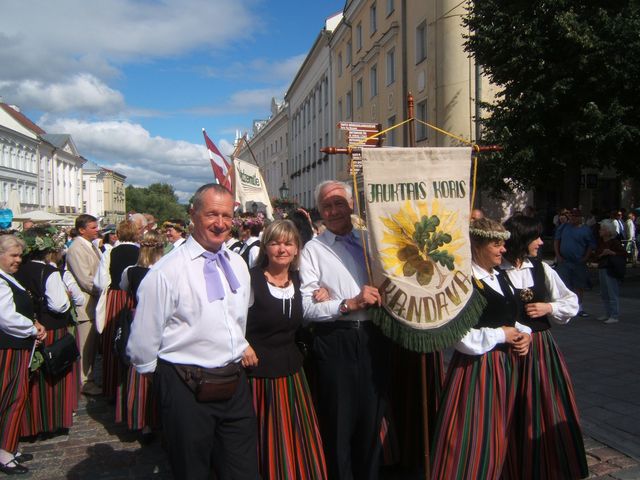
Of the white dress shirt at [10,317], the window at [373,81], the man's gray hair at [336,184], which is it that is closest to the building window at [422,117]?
the window at [373,81]

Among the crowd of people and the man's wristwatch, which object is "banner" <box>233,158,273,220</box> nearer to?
the crowd of people

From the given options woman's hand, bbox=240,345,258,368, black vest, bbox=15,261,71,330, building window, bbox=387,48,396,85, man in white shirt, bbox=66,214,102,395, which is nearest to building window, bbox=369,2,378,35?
building window, bbox=387,48,396,85

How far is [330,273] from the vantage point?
317cm

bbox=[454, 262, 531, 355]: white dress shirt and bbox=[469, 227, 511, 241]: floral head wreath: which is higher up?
bbox=[469, 227, 511, 241]: floral head wreath

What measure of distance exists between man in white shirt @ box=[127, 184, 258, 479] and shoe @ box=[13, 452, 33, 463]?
2132 mm

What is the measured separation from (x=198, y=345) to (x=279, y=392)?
699 mm

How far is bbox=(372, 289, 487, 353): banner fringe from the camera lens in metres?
2.81

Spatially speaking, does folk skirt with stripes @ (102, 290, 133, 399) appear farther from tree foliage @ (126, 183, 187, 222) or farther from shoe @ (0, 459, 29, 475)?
tree foliage @ (126, 183, 187, 222)

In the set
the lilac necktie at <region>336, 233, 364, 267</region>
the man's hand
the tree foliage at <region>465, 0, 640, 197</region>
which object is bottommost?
the man's hand

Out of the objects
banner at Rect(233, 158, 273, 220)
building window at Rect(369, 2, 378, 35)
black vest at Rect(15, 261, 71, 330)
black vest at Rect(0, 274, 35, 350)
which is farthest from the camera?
building window at Rect(369, 2, 378, 35)

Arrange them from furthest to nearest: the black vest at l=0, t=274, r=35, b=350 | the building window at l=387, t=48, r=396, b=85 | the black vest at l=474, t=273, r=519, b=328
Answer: the building window at l=387, t=48, r=396, b=85 < the black vest at l=0, t=274, r=35, b=350 < the black vest at l=474, t=273, r=519, b=328

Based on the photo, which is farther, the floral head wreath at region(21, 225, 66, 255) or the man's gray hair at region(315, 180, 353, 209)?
the floral head wreath at region(21, 225, 66, 255)

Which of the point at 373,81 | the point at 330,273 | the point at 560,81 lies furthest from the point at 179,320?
the point at 373,81

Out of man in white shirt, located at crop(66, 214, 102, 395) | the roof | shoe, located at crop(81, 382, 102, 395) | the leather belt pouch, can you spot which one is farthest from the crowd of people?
the roof
